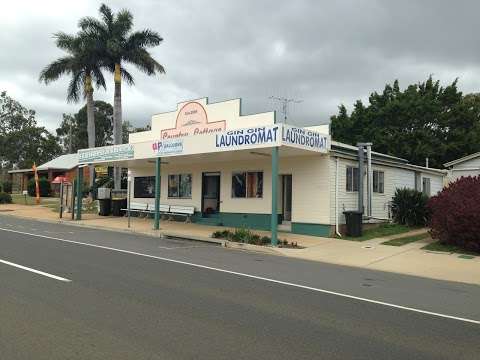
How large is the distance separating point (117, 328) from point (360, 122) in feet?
131

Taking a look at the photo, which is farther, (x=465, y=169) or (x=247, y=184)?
(x=465, y=169)

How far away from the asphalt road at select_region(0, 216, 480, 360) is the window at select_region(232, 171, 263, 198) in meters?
10.2

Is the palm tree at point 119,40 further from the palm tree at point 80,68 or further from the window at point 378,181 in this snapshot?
the window at point 378,181

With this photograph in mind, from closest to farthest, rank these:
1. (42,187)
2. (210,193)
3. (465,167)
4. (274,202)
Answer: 1. (274,202)
2. (210,193)
3. (465,167)
4. (42,187)

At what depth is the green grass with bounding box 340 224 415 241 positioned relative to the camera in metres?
19.7

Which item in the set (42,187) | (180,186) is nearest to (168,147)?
(180,186)

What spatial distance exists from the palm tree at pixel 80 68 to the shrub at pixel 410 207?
71.0ft

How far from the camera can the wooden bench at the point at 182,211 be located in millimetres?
→ 25300

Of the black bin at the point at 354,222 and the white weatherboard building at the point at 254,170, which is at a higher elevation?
the white weatherboard building at the point at 254,170

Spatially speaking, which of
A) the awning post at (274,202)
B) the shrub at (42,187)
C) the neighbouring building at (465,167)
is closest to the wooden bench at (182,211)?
the awning post at (274,202)

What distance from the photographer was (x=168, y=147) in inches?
870

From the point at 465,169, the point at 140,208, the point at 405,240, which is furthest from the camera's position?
the point at 465,169

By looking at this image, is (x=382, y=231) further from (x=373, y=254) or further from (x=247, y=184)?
(x=247, y=184)

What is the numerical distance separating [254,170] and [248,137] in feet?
14.7
